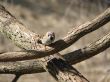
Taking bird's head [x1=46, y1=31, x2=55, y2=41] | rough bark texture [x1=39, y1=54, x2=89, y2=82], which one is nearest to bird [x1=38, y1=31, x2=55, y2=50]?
bird's head [x1=46, y1=31, x2=55, y2=41]

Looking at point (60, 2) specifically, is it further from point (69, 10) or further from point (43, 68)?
point (43, 68)

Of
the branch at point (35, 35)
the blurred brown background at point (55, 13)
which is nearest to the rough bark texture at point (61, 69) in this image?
the branch at point (35, 35)

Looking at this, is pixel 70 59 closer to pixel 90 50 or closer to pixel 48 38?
pixel 90 50

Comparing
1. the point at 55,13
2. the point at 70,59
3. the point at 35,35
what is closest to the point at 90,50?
the point at 70,59

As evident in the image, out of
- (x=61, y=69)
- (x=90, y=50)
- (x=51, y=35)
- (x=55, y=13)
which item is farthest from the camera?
(x=55, y=13)

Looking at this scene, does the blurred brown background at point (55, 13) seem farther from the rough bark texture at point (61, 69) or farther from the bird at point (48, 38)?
the bird at point (48, 38)

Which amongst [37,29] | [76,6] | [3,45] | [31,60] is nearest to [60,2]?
[76,6]
